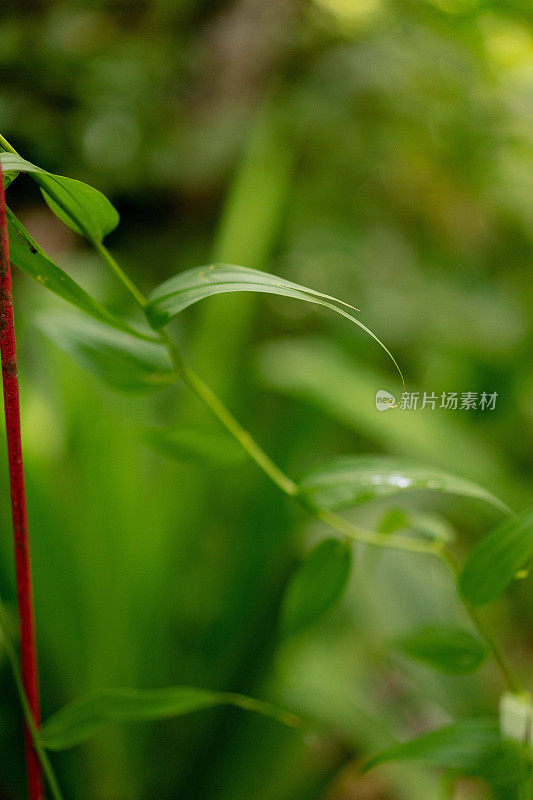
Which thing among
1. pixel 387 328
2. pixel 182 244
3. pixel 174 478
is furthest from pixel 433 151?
pixel 174 478

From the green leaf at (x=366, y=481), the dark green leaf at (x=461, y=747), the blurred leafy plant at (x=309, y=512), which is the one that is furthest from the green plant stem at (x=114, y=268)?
the dark green leaf at (x=461, y=747)

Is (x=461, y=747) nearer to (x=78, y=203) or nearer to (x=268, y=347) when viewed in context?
(x=78, y=203)

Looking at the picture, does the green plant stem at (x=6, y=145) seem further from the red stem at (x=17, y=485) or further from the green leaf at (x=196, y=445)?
the green leaf at (x=196, y=445)

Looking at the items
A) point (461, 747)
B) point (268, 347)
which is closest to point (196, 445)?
Result: point (461, 747)

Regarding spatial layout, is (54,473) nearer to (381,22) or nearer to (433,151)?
(381,22)

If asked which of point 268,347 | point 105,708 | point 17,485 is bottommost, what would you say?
point 268,347

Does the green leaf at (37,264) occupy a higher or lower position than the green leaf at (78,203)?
lower
